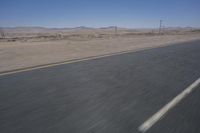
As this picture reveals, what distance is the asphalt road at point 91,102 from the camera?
313 centimetres

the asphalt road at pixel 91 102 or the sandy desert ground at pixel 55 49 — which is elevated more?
the asphalt road at pixel 91 102

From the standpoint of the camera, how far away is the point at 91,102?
4207 mm

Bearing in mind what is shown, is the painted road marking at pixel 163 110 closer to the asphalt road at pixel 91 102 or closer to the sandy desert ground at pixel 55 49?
the asphalt road at pixel 91 102

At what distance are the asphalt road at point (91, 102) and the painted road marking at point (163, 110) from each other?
0.07 m

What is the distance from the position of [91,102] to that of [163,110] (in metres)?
1.38

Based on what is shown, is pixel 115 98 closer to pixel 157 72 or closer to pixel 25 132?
pixel 25 132

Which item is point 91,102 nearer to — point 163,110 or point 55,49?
point 163,110

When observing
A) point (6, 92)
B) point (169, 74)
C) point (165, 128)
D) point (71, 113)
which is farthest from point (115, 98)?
point (169, 74)

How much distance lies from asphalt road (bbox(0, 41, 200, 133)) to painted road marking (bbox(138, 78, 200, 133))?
75mm

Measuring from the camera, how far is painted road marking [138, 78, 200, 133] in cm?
319

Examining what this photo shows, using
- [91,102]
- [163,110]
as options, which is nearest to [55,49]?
[91,102]

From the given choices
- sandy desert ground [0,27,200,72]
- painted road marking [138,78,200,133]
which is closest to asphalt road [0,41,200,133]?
painted road marking [138,78,200,133]

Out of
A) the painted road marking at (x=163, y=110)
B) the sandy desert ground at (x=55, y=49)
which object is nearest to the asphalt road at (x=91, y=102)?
the painted road marking at (x=163, y=110)

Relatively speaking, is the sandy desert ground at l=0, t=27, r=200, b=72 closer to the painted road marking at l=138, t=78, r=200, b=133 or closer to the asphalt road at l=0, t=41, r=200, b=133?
the asphalt road at l=0, t=41, r=200, b=133
